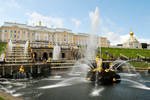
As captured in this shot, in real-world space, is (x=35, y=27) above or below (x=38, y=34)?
above

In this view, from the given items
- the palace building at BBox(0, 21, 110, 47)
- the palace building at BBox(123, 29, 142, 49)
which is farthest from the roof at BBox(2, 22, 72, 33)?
the palace building at BBox(123, 29, 142, 49)

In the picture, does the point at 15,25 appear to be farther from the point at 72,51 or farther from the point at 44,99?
the point at 44,99

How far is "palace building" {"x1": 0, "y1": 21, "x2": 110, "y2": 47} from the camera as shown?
67.1 meters

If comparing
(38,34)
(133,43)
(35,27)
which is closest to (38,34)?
(38,34)

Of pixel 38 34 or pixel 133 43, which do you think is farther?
pixel 38 34

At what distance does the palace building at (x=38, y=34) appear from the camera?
67.1 meters

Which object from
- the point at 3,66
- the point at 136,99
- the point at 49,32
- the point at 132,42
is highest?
the point at 49,32

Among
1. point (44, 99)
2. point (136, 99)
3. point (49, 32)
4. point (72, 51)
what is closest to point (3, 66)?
point (44, 99)

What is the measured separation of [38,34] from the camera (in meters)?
76.1

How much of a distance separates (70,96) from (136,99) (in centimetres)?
384

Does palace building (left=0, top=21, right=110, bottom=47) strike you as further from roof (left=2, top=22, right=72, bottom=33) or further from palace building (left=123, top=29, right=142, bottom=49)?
palace building (left=123, top=29, right=142, bottom=49)

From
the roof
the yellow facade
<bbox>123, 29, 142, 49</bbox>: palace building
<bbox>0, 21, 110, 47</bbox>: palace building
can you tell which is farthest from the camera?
<bbox>123, 29, 142, 49</bbox>: palace building

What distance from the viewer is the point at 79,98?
7.57 m

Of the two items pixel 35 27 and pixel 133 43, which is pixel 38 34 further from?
pixel 133 43
